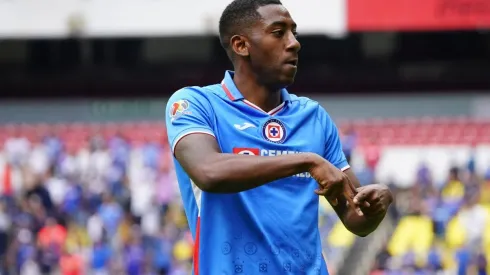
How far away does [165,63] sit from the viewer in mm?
25344

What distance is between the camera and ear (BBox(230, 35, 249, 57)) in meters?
4.06

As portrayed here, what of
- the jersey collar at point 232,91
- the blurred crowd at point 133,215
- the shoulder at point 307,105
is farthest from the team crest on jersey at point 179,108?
the blurred crowd at point 133,215

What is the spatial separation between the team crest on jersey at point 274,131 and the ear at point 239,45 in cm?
28

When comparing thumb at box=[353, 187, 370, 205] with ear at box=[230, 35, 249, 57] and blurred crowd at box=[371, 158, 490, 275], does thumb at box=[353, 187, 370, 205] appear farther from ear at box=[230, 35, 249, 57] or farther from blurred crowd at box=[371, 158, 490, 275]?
blurred crowd at box=[371, 158, 490, 275]

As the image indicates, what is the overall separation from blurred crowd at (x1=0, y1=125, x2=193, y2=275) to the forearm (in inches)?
451

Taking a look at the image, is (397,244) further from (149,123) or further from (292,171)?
(292,171)

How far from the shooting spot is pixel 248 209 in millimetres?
3863

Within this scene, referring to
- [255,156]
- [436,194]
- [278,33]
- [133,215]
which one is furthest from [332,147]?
[133,215]

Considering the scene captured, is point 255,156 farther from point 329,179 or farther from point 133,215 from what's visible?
point 133,215

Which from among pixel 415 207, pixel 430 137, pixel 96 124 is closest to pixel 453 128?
pixel 430 137

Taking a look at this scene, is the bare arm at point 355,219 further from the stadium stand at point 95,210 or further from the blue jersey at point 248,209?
the stadium stand at point 95,210

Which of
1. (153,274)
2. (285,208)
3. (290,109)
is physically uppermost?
(290,109)

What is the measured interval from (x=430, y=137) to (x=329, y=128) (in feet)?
53.8

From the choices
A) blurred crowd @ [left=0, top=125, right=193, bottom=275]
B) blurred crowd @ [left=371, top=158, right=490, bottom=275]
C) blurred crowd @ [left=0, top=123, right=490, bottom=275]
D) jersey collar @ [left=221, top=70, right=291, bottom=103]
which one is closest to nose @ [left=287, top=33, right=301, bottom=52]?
jersey collar @ [left=221, top=70, right=291, bottom=103]
